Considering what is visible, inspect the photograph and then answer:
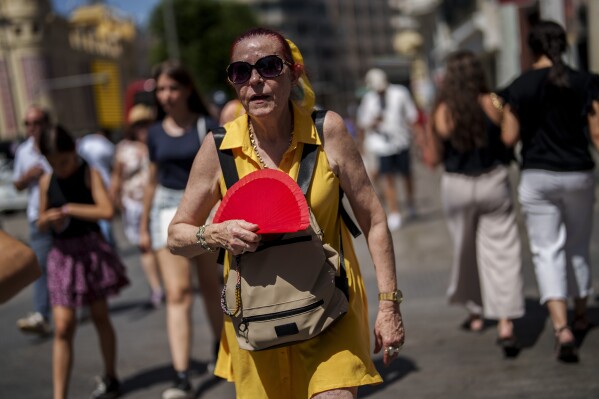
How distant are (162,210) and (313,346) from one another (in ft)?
9.37

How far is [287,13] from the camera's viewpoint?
110 m

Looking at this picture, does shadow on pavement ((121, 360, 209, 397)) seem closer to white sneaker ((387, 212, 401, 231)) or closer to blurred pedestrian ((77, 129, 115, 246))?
blurred pedestrian ((77, 129, 115, 246))

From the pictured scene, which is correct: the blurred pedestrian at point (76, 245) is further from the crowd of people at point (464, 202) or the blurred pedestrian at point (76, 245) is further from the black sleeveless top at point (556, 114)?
the black sleeveless top at point (556, 114)

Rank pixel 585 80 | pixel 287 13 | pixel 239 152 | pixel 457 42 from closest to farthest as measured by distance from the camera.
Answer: pixel 239 152 < pixel 585 80 < pixel 457 42 < pixel 287 13

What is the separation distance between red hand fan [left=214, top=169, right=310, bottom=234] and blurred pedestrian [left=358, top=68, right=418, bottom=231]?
856 cm

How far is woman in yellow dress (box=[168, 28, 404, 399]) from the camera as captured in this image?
9.98 ft

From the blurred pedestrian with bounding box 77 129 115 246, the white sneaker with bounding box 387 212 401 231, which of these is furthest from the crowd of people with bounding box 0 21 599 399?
the white sneaker with bounding box 387 212 401 231

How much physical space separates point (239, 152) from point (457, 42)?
3599 cm

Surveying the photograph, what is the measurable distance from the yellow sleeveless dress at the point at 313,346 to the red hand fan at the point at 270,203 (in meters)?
0.23

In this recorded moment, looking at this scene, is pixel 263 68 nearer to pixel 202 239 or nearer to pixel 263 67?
pixel 263 67

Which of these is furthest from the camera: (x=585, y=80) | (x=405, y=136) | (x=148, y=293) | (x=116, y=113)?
(x=116, y=113)

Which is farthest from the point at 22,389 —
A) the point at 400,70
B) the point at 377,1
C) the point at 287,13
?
the point at 377,1

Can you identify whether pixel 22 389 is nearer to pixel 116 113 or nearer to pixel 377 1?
pixel 116 113

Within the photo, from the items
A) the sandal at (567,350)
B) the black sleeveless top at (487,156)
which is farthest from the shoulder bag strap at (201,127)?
the sandal at (567,350)
